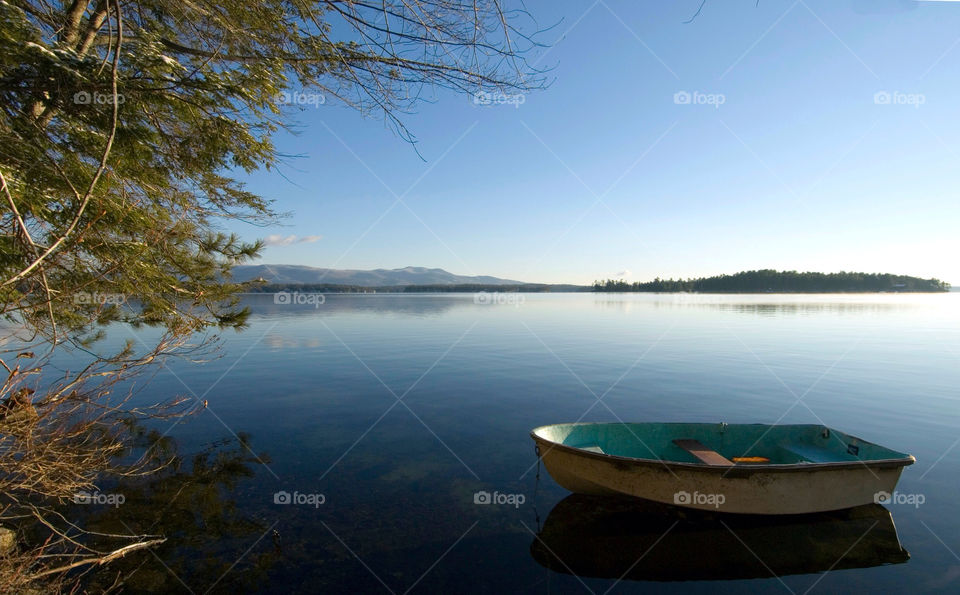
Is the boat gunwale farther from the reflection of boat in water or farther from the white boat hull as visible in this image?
the reflection of boat in water

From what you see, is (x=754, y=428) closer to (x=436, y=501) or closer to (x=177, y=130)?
(x=436, y=501)

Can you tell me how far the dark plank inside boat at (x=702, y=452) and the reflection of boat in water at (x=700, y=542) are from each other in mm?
941

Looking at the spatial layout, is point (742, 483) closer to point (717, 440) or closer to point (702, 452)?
point (702, 452)

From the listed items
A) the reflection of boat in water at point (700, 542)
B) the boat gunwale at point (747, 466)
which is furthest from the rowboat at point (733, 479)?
the reflection of boat in water at point (700, 542)

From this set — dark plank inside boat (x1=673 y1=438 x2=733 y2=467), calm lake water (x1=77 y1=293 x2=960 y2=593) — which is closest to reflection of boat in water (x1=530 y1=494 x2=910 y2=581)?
calm lake water (x1=77 y1=293 x2=960 y2=593)

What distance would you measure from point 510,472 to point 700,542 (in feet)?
12.6

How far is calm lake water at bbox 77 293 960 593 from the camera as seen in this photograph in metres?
6.61

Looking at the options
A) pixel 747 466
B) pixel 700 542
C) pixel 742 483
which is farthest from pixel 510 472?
pixel 747 466

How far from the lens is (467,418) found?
13.9 metres

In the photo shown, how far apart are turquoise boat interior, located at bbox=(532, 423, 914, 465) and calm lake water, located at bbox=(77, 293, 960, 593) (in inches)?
47.9

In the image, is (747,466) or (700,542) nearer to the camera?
(700,542)

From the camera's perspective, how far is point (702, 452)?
8.97m

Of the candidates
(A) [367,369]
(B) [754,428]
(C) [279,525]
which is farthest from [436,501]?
(A) [367,369]

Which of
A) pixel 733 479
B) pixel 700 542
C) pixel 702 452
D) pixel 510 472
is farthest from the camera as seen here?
pixel 510 472
